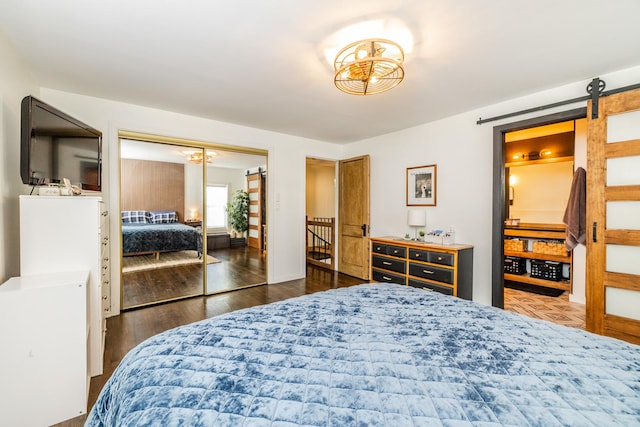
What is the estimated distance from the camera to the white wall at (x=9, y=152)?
1.97 m

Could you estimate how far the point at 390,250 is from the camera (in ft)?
13.0

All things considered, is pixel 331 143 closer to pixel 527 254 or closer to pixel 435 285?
pixel 435 285

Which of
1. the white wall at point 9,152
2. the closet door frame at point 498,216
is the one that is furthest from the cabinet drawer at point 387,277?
the white wall at point 9,152

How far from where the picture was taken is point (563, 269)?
14.4ft

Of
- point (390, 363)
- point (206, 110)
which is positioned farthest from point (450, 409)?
point (206, 110)

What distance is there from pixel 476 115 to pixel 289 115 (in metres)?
2.43

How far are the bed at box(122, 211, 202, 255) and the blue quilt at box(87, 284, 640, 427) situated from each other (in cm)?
275

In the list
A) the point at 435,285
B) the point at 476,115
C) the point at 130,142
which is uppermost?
the point at 476,115

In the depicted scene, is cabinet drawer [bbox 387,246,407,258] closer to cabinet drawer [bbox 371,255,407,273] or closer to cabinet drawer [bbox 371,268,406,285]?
cabinet drawer [bbox 371,255,407,273]

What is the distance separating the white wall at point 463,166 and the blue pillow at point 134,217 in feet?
12.1

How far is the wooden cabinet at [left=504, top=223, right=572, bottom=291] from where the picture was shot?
4.23m

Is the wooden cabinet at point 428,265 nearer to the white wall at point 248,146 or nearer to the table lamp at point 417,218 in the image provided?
the table lamp at point 417,218

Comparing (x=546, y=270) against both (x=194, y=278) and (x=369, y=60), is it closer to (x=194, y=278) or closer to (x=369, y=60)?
(x=369, y=60)

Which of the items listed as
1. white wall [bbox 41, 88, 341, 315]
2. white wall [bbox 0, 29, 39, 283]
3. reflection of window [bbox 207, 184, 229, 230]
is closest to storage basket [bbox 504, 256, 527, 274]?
white wall [bbox 41, 88, 341, 315]
